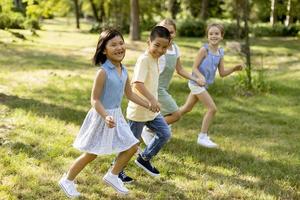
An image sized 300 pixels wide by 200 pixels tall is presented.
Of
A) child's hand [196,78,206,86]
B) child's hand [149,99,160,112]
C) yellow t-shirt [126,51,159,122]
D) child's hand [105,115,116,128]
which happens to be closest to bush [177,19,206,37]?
child's hand [196,78,206,86]

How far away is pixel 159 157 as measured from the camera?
610 centimetres

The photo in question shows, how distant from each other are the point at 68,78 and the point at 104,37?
802 cm

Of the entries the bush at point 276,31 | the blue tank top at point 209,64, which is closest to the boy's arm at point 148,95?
the blue tank top at point 209,64

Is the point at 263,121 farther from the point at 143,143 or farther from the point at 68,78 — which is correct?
the point at 68,78

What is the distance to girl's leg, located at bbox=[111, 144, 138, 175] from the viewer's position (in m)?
→ 4.71

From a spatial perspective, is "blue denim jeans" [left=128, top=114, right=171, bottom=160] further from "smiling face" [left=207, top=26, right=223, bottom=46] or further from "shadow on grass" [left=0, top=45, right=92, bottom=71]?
"shadow on grass" [left=0, top=45, right=92, bottom=71]

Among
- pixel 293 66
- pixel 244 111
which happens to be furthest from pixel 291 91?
pixel 293 66

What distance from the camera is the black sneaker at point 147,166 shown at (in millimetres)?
5426

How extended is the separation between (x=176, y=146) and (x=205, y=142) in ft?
1.34

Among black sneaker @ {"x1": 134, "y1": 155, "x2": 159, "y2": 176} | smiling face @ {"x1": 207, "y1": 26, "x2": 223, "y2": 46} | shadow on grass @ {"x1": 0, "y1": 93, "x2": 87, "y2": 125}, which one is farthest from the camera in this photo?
shadow on grass @ {"x1": 0, "y1": 93, "x2": 87, "y2": 125}

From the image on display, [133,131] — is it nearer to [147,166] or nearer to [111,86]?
[147,166]

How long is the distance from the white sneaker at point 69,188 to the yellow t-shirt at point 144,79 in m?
0.98

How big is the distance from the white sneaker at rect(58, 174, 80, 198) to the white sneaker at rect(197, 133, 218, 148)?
2489 mm

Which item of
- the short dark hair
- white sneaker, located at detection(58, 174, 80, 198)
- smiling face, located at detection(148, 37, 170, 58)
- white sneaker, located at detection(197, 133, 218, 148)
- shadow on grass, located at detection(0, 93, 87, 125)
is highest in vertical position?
the short dark hair
